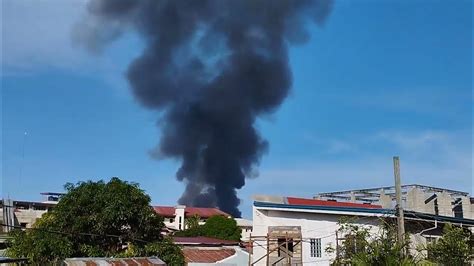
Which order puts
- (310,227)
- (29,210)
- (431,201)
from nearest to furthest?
1. (310,227)
2. (431,201)
3. (29,210)

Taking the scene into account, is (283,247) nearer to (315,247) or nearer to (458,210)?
(315,247)

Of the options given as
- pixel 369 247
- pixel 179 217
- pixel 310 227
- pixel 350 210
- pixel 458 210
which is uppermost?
pixel 179 217

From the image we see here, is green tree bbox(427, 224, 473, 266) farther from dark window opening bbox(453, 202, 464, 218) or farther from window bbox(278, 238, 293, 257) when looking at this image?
dark window opening bbox(453, 202, 464, 218)

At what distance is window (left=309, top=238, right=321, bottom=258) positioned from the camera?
25812mm

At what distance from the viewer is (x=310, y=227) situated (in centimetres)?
2639

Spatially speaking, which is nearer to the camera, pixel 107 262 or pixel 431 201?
pixel 107 262

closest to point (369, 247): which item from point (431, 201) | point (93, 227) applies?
point (93, 227)

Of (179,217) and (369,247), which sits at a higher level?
(179,217)

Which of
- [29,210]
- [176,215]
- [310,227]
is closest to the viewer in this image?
[310,227]

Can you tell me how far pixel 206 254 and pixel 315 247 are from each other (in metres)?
7.60

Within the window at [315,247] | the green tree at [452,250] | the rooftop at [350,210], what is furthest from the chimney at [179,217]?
the green tree at [452,250]

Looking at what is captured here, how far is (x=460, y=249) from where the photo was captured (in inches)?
824

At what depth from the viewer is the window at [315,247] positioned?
25812 mm

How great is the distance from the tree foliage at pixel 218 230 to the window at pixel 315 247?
1640 inches
